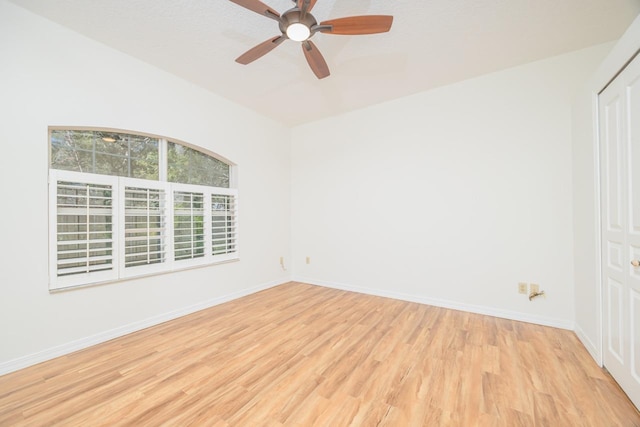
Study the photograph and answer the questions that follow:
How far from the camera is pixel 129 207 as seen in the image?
8.67 ft

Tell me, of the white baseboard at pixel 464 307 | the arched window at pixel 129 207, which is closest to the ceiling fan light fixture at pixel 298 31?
the arched window at pixel 129 207

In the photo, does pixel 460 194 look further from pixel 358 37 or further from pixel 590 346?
pixel 358 37

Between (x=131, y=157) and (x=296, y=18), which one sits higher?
(x=296, y=18)

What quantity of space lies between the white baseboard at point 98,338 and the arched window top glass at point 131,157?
1.56 meters

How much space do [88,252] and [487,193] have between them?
4.24 meters

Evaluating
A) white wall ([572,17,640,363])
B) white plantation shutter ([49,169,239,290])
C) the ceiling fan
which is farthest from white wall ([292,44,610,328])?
the ceiling fan

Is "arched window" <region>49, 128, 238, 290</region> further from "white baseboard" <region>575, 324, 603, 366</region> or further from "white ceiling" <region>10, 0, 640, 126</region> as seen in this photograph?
"white baseboard" <region>575, 324, 603, 366</region>

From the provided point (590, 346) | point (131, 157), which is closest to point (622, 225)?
point (590, 346)

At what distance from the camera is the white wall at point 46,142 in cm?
196

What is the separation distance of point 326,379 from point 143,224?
2446 millimetres

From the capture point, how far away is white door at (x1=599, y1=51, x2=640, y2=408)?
1.55 m

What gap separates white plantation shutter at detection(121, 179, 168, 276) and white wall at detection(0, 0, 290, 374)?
243 millimetres

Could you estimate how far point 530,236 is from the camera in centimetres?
276

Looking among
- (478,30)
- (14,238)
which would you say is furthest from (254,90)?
(14,238)
